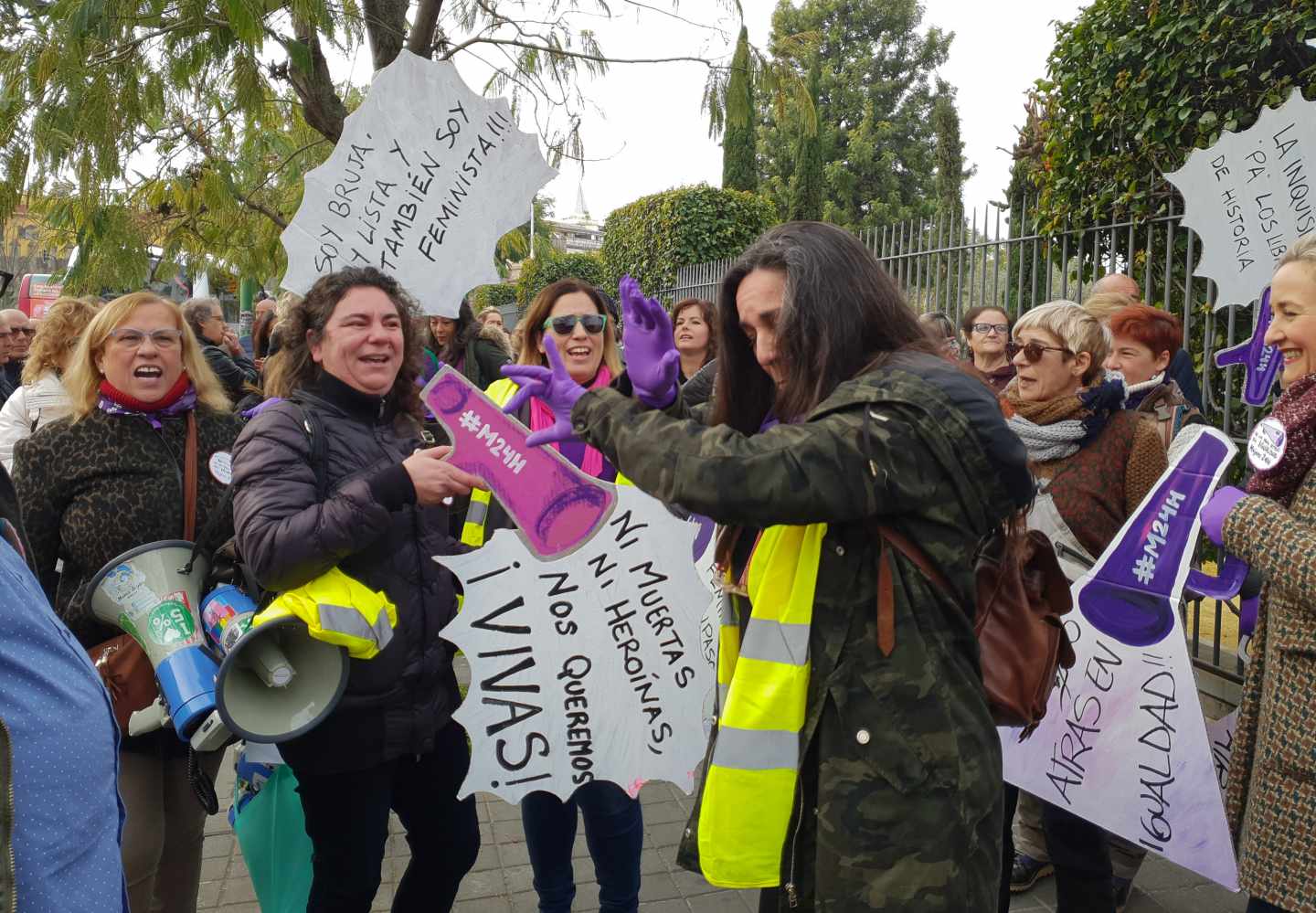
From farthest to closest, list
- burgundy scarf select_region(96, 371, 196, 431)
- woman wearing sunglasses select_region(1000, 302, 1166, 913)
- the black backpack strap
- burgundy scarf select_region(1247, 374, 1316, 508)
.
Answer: woman wearing sunglasses select_region(1000, 302, 1166, 913) < burgundy scarf select_region(96, 371, 196, 431) < the black backpack strap < burgundy scarf select_region(1247, 374, 1316, 508)

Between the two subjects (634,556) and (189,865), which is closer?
(634,556)

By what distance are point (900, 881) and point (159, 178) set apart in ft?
14.7

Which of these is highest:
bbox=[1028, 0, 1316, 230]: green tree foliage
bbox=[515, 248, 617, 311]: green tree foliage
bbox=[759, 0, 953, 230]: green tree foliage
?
bbox=[759, 0, 953, 230]: green tree foliage

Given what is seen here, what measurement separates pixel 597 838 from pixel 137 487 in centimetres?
157

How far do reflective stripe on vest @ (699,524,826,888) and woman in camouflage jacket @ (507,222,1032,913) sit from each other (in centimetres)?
3

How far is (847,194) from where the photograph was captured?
35.5 m

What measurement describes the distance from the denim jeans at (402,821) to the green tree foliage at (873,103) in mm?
34385

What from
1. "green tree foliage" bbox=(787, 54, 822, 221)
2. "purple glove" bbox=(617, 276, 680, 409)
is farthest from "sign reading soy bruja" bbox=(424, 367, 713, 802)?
"green tree foliage" bbox=(787, 54, 822, 221)

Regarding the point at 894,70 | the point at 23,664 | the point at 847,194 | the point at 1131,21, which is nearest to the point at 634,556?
the point at 23,664

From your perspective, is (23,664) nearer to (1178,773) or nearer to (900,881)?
(900,881)

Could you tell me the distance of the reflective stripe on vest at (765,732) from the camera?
1.74 m

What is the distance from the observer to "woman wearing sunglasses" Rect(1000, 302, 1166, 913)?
Result: 306cm

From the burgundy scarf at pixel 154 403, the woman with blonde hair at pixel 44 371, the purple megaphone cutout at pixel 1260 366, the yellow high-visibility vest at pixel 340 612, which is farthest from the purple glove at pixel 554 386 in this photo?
the woman with blonde hair at pixel 44 371

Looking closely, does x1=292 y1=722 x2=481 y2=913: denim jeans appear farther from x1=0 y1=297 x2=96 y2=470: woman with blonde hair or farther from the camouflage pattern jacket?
x1=0 y1=297 x2=96 y2=470: woman with blonde hair
